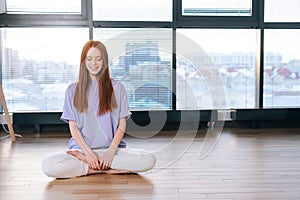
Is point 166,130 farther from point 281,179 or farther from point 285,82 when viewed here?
point 281,179

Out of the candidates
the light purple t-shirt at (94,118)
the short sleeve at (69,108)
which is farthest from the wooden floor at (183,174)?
the short sleeve at (69,108)

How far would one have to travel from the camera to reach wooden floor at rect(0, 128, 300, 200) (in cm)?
241

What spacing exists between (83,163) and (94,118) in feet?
1.06

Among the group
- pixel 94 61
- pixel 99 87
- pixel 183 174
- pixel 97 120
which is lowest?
pixel 183 174

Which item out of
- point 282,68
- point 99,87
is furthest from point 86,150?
point 282,68

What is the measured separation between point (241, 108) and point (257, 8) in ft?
4.24

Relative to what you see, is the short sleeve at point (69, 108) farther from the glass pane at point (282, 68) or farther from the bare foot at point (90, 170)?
the glass pane at point (282, 68)

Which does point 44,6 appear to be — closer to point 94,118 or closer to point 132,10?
point 132,10

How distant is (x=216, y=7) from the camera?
5.15m

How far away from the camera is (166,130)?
191 inches

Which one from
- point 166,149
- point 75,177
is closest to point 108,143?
point 75,177

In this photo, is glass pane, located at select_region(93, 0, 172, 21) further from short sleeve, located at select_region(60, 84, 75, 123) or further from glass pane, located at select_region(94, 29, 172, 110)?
short sleeve, located at select_region(60, 84, 75, 123)

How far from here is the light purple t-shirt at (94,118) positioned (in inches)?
114

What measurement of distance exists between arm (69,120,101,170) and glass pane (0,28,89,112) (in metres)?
2.25
